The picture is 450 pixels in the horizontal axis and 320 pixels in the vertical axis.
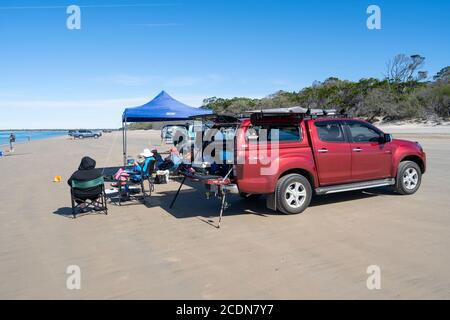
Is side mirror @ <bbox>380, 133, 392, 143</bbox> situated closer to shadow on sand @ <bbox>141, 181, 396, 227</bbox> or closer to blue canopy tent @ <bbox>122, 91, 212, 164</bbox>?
shadow on sand @ <bbox>141, 181, 396, 227</bbox>

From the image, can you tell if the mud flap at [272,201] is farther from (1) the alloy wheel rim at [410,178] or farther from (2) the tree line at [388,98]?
(2) the tree line at [388,98]

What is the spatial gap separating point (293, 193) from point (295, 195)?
0.06 metres

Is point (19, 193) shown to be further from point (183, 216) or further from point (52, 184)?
point (183, 216)

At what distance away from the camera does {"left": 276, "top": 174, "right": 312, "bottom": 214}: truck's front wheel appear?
6.51 meters

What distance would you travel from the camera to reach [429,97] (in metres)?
39.0

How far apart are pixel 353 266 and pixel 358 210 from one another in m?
2.79

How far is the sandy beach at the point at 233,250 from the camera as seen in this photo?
3.81 m

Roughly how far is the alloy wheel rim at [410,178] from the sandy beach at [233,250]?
27 centimetres

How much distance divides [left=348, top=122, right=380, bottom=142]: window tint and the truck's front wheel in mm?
1685

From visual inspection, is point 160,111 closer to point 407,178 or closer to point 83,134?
point 407,178

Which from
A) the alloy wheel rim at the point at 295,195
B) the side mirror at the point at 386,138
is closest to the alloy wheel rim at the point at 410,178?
the side mirror at the point at 386,138

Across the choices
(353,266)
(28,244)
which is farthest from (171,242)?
(353,266)

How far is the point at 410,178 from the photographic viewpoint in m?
8.12

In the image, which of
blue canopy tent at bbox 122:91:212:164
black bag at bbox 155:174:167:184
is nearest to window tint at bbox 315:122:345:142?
black bag at bbox 155:174:167:184
